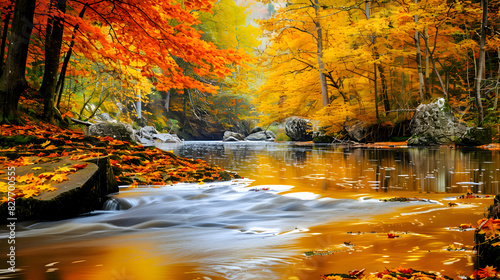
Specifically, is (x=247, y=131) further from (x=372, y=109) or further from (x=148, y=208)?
(x=148, y=208)

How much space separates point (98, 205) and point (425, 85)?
1606 cm

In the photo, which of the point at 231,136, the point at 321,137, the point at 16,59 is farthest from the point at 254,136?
the point at 16,59

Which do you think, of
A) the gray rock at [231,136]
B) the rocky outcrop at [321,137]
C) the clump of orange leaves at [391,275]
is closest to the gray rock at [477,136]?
the rocky outcrop at [321,137]

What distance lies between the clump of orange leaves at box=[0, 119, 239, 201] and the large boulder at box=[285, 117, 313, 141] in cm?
1599

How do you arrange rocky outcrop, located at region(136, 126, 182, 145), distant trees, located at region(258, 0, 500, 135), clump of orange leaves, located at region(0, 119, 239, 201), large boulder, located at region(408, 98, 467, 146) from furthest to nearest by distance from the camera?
rocky outcrop, located at region(136, 126, 182, 145)
distant trees, located at region(258, 0, 500, 135)
large boulder, located at region(408, 98, 467, 146)
clump of orange leaves, located at region(0, 119, 239, 201)

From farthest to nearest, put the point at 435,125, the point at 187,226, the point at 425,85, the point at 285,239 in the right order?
the point at 425,85
the point at 435,125
the point at 187,226
the point at 285,239

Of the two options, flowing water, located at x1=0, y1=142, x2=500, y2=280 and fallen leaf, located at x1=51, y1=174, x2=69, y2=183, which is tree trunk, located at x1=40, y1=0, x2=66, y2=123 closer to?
flowing water, located at x1=0, y1=142, x2=500, y2=280

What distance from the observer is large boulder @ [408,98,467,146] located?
14.8 metres

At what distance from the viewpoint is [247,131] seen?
113ft

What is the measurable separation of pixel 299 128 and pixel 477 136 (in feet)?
36.3

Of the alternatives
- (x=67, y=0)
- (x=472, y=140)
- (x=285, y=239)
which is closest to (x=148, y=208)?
(x=285, y=239)

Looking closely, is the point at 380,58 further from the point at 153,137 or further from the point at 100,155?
the point at 153,137

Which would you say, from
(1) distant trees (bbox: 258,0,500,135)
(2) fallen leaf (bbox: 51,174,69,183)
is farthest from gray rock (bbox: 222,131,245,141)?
(2) fallen leaf (bbox: 51,174,69,183)

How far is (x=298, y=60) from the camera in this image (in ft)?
63.5
